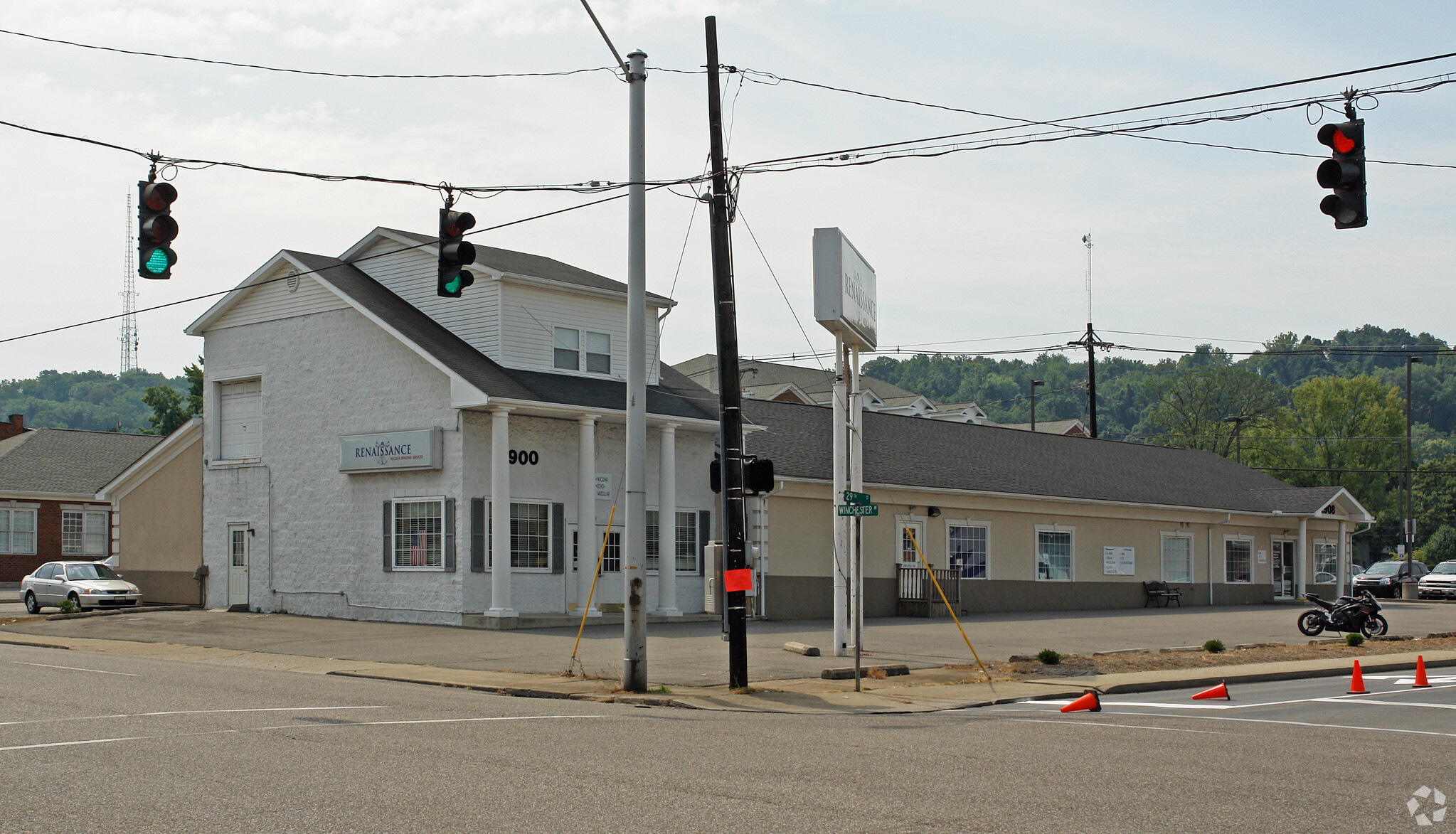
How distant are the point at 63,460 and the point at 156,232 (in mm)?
41686

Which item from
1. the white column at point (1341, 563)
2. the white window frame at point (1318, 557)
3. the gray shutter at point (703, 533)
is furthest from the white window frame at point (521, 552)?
the white window frame at point (1318, 557)

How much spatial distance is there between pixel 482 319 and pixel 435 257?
2081 millimetres

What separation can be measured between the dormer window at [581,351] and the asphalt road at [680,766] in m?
14.9

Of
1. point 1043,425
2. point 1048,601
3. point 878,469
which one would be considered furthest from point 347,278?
point 1043,425

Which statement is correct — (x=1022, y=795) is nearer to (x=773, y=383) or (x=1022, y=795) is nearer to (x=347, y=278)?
(x=347, y=278)

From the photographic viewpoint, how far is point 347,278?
95.6ft

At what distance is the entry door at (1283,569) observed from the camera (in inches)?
1810

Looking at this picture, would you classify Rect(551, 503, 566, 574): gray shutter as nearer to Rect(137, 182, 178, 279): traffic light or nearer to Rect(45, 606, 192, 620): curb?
Rect(45, 606, 192, 620): curb

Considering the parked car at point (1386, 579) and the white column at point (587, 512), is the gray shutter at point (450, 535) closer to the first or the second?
the white column at point (587, 512)

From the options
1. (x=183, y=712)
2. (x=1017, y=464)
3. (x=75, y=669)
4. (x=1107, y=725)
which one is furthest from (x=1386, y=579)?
(x=183, y=712)

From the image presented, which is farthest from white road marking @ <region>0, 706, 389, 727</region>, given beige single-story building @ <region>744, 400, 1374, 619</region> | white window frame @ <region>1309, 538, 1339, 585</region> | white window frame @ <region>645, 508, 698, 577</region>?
white window frame @ <region>1309, 538, 1339, 585</region>

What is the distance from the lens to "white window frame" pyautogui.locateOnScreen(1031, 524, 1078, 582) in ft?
121

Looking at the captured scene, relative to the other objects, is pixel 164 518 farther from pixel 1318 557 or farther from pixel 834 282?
pixel 1318 557

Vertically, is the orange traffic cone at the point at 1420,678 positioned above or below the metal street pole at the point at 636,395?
below
